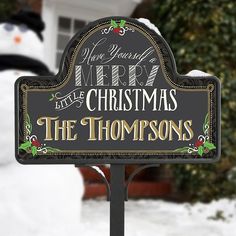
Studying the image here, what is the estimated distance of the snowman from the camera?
319 centimetres

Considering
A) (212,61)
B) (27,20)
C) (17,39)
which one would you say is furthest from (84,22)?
(17,39)

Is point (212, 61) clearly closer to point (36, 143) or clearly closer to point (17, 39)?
point (17, 39)

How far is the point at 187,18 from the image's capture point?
19.8 feet

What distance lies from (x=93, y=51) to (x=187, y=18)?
4297 millimetres

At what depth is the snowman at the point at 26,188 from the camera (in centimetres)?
319

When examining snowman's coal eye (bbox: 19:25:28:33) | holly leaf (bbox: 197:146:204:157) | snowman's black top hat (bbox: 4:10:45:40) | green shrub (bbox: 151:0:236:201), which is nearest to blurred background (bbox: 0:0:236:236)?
green shrub (bbox: 151:0:236:201)

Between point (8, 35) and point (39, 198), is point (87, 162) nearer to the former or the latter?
point (39, 198)

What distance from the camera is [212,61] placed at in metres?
5.93

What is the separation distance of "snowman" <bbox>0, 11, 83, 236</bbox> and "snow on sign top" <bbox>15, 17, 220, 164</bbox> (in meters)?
1.33

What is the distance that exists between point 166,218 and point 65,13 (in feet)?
11.9

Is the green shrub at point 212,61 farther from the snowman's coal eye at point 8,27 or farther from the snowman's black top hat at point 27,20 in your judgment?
the snowman's coal eye at point 8,27

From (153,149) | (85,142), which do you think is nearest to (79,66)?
(85,142)

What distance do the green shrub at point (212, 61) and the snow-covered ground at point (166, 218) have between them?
1.10ft

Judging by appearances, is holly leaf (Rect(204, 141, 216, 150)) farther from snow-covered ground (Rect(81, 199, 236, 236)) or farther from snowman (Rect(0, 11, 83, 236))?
snow-covered ground (Rect(81, 199, 236, 236))
